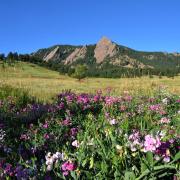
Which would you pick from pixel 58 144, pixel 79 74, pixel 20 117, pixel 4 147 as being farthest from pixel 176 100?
pixel 79 74

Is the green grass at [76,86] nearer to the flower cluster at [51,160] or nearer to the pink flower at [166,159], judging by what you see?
the flower cluster at [51,160]

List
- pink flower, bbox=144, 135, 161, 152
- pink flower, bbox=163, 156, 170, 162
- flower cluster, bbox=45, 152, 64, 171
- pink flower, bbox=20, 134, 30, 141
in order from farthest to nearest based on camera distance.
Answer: pink flower, bbox=20, 134, 30, 141 → flower cluster, bbox=45, 152, 64, 171 → pink flower, bbox=163, 156, 170, 162 → pink flower, bbox=144, 135, 161, 152

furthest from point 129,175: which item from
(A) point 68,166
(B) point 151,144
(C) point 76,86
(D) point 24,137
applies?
(C) point 76,86

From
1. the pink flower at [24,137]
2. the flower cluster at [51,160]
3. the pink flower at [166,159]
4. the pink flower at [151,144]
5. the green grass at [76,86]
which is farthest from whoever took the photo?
the green grass at [76,86]

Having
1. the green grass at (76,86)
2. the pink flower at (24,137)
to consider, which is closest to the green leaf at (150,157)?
the pink flower at (24,137)

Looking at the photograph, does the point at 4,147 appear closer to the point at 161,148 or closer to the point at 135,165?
the point at 135,165

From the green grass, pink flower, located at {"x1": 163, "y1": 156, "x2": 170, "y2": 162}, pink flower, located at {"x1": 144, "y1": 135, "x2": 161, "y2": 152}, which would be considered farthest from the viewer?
the green grass

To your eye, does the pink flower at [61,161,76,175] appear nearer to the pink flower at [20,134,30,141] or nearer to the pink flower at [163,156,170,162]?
the pink flower at [163,156,170,162]

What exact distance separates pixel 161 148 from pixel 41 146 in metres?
2.18

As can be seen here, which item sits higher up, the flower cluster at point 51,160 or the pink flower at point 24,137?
the flower cluster at point 51,160

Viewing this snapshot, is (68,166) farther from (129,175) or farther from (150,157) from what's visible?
(150,157)

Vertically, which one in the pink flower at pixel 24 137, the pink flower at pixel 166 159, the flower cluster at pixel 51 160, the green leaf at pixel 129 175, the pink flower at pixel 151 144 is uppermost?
the pink flower at pixel 151 144

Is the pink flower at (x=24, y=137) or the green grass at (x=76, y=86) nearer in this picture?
the pink flower at (x=24, y=137)

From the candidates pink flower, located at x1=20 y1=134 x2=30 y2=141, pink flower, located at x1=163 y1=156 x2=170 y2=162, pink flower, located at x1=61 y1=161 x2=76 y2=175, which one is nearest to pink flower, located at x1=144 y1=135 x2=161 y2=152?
pink flower, located at x1=163 y1=156 x2=170 y2=162
